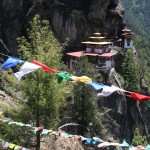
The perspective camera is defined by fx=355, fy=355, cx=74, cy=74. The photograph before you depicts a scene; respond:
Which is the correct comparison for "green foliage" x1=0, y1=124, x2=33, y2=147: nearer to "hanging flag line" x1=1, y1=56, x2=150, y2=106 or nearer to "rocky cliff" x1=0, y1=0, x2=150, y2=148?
"hanging flag line" x1=1, y1=56, x2=150, y2=106

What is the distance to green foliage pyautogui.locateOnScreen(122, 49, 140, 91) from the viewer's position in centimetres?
4750

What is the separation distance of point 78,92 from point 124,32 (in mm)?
27495

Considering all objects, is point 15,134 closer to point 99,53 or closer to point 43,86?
point 43,86

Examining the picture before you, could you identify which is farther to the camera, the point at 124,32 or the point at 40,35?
the point at 124,32

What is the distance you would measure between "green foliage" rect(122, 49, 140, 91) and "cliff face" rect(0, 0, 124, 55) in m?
5.95

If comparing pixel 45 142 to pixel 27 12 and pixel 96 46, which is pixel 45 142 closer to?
pixel 96 46

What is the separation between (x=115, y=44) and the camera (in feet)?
171

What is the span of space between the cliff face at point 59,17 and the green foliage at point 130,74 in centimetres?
595

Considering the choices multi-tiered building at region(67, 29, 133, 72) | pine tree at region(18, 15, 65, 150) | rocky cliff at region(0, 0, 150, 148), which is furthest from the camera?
rocky cliff at region(0, 0, 150, 148)

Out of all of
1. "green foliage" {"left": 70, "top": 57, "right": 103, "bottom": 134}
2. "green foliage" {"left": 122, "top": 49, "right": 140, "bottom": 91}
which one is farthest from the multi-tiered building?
"green foliage" {"left": 70, "top": 57, "right": 103, "bottom": 134}

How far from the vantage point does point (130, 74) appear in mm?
48188

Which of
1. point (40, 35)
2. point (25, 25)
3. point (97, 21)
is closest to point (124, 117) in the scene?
A: point (97, 21)

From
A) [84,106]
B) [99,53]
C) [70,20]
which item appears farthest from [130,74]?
[84,106]

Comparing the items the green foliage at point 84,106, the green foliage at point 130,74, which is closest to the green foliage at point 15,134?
the green foliage at point 84,106
